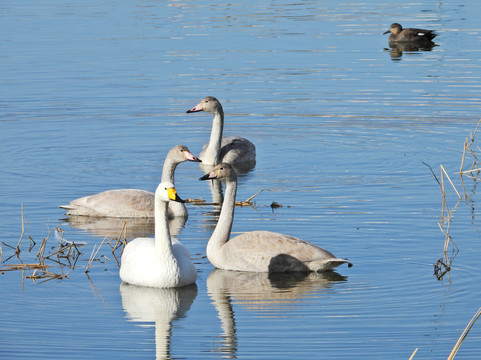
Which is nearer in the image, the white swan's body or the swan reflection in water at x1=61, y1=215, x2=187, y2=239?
the white swan's body

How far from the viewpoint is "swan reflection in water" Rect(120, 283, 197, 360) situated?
10.2 metres

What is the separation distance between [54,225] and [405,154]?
20.3 feet

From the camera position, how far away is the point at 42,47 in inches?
1129

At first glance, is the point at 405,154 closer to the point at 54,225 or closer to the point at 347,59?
the point at 54,225

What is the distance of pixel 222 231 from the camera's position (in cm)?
1220

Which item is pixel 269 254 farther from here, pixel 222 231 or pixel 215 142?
pixel 215 142

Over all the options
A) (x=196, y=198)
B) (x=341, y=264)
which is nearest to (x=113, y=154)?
(x=196, y=198)

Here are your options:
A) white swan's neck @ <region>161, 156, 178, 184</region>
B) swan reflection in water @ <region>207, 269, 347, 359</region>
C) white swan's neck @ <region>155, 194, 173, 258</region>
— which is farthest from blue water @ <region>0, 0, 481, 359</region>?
white swan's neck @ <region>161, 156, 178, 184</region>

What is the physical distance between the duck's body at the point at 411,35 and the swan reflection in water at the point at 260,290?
19392mm

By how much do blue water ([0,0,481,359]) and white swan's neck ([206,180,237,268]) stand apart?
193 mm

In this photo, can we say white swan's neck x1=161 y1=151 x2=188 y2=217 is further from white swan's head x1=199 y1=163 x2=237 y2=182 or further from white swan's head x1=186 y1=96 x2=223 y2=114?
white swan's head x1=186 y1=96 x2=223 y2=114

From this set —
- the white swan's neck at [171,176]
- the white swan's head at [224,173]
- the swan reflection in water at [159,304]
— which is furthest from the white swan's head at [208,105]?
the swan reflection in water at [159,304]

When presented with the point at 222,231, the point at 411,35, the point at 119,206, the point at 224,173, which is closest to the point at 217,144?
the point at 119,206

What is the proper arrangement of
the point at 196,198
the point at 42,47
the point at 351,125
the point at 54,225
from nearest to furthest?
the point at 54,225 → the point at 196,198 → the point at 351,125 → the point at 42,47
